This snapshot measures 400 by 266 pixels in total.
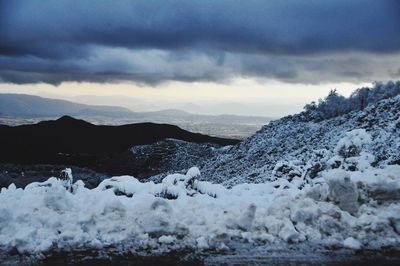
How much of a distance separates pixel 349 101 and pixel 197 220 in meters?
37.9

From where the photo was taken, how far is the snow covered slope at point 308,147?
1850cm

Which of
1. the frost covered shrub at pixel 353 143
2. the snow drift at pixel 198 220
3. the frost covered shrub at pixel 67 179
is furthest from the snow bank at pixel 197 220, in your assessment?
the frost covered shrub at pixel 353 143

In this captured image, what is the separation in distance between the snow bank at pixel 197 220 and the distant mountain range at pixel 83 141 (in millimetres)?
39214

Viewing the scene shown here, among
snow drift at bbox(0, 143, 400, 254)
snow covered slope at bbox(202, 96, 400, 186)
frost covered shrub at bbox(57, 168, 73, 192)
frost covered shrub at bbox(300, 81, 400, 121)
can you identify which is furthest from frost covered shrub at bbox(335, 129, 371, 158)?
frost covered shrub at bbox(300, 81, 400, 121)

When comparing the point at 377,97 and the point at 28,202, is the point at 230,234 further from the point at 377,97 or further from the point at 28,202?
the point at 377,97

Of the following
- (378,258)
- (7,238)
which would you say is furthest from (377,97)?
(7,238)

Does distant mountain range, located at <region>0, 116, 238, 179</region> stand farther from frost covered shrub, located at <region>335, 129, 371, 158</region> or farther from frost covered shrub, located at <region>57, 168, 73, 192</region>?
frost covered shrub, located at <region>57, 168, 73, 192</region>

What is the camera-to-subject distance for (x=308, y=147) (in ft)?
102

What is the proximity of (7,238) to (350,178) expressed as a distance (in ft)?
25.7

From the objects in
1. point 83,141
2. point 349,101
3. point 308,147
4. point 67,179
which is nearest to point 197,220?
point 67,179

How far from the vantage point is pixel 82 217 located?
9977mm

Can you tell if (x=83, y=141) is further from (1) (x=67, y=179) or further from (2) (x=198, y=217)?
(2) (x=198, y=217)

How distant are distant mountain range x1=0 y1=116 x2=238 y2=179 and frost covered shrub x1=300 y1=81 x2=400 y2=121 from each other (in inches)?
701

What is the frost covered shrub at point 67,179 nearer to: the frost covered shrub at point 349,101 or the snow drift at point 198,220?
the snow drift at point 198,220
